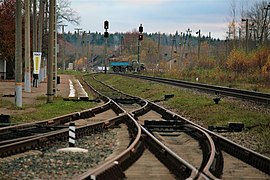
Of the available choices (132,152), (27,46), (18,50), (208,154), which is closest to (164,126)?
(208,154)

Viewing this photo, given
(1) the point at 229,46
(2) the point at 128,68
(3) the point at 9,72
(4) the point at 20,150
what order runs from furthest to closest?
(2) the point at 128,68
(1) the point at 229,46
(3) the point at 9,72
(4) the point at 20,150

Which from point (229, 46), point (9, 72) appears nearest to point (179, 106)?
point (9, 72)

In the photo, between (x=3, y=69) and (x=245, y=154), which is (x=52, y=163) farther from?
(x=3, y=69)

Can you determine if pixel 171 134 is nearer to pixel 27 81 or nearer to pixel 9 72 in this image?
pixel 27 81

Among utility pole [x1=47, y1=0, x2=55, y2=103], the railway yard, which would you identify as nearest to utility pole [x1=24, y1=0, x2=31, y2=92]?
utility pole [x1=47, y1=0, x2=55, y2=103]

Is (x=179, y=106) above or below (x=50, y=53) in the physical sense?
below

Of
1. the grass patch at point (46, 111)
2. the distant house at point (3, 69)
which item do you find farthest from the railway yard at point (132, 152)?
the distant house at point (3, 69)

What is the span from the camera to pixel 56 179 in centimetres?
912

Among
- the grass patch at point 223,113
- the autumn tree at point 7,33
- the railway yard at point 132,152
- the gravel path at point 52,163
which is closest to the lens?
the gravel path at point 52,163

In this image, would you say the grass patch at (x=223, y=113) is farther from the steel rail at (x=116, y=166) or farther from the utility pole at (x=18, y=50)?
the utility pole at (x=18, y=50)

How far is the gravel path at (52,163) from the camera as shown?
31.2 feet

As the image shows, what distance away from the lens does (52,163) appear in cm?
1064

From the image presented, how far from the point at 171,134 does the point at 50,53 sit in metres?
12.1

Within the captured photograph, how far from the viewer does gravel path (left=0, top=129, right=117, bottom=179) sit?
951 cm
